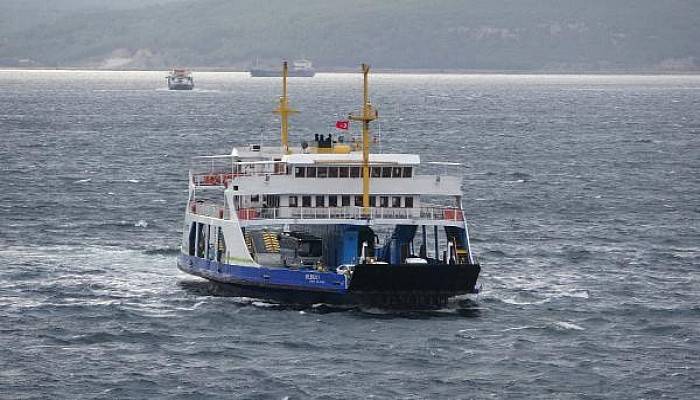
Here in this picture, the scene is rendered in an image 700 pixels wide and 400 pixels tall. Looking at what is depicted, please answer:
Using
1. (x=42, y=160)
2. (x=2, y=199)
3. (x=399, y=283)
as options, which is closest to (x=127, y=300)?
(x=399, y=283)

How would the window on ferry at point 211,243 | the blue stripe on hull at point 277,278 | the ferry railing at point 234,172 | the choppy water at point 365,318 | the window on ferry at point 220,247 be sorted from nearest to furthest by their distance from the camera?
the choppy water at point 365,318 < the blue stripe on hull at point 277,278 < the window on ferry at point 220,247 < the ferry railing at point 234,172 < the window on ferry at point 211,243

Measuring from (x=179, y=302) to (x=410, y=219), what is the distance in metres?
11.0

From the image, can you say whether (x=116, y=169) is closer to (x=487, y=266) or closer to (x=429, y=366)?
(x=487, y=266)

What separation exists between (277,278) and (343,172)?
656cm

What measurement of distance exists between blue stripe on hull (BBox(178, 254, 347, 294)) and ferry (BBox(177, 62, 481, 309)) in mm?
43

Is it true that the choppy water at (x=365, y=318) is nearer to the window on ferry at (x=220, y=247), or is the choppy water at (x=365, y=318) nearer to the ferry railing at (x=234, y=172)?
the window on ferry at (x=220, y=247)

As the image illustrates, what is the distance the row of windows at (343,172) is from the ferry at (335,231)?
46 millimetres

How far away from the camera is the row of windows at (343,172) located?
235ft

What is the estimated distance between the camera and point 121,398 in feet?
173

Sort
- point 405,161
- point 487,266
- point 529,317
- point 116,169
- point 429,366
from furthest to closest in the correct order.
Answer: point 116,169 → point 487,266 → point 405,161 → point 529,317 → point 429,366

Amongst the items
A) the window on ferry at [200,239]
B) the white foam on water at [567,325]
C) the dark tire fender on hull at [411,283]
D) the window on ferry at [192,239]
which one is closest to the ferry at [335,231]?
the dark tire fender on hull at [411,283]

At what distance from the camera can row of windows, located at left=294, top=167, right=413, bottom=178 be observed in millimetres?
71562

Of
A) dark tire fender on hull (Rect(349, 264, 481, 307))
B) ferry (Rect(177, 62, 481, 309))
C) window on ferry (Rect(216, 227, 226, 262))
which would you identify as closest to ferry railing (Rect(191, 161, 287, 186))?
ferry (Rect(177, 62, 481, 309))

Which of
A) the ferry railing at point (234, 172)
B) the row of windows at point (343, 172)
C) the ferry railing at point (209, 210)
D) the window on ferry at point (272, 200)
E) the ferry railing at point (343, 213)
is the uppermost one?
the row of windows at point (343, 172)
